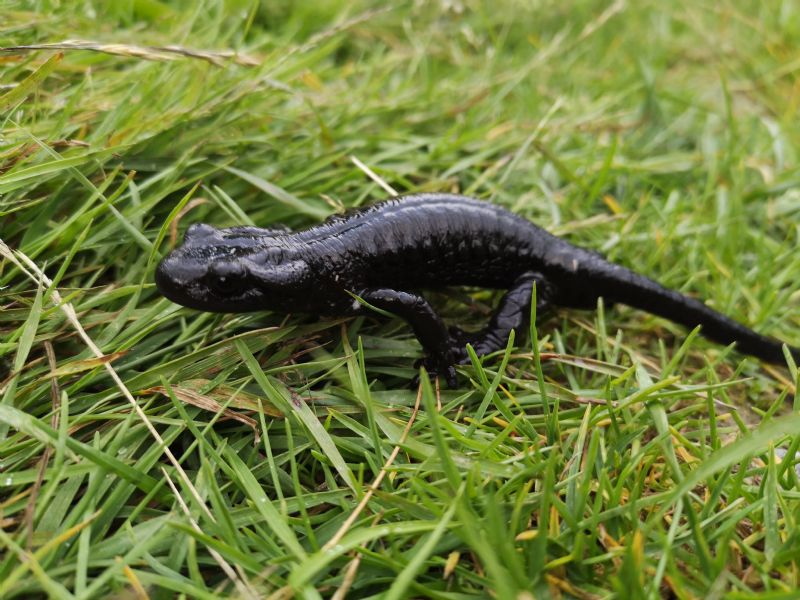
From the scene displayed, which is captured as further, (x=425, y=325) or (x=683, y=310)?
(x=683, y=310)

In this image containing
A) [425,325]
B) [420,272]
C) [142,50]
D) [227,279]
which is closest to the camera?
[227,279]

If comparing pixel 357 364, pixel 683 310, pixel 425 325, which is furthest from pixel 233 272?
pixel 683 310

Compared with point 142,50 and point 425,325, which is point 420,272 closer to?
point 425,325

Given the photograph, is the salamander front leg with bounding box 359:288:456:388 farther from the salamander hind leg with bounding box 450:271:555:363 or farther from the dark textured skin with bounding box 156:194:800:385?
the salamander hind leg with bounding box 450:271:555:363

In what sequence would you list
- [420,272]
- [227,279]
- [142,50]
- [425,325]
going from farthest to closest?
[420,272] → [142,50] → [425,325] → [227,279]

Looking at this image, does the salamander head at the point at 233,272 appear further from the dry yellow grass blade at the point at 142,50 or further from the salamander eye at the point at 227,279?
the dry yellow grass blade at the point at 142,50

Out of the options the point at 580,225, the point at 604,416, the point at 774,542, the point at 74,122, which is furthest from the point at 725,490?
the point at 74,122

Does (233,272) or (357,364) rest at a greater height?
(233,272)
